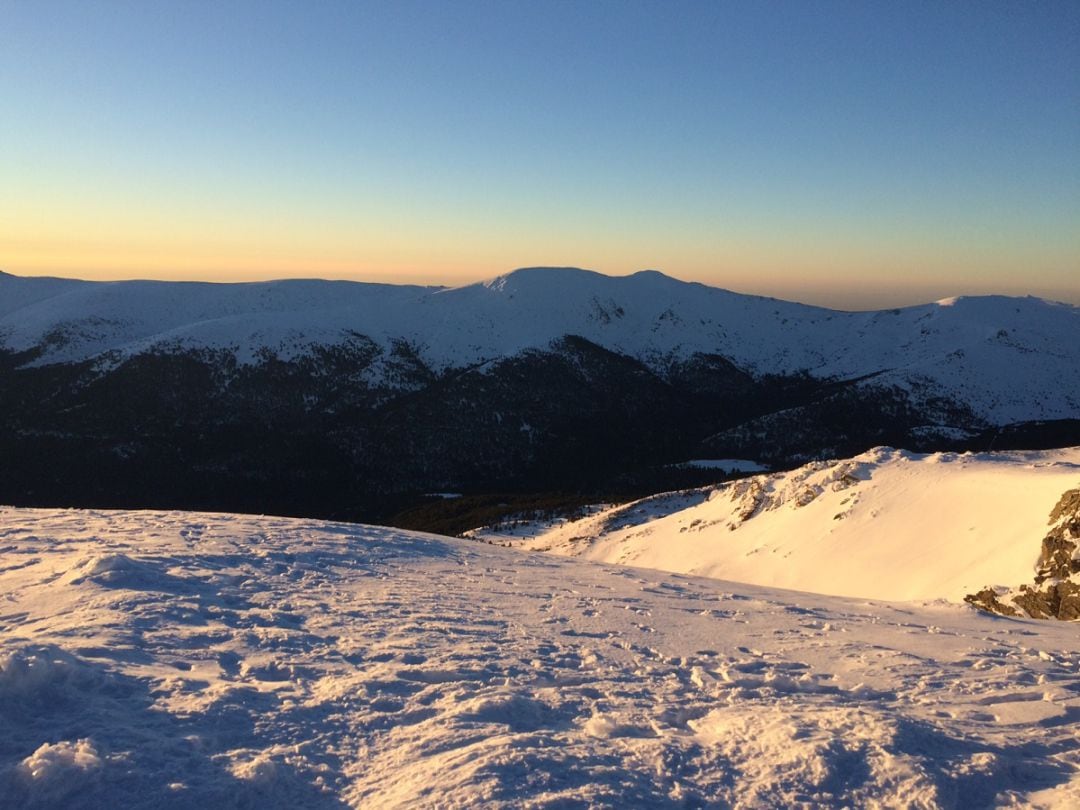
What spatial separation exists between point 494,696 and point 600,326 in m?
141

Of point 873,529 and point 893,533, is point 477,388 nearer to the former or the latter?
point 873,529

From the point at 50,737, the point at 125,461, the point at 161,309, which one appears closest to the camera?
the point at 50,737

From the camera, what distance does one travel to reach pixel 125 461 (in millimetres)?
81750

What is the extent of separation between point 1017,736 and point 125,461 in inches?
3772

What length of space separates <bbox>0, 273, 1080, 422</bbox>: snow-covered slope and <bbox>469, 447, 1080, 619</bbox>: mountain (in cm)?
8741

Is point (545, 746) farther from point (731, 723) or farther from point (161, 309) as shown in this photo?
point (161, 309)

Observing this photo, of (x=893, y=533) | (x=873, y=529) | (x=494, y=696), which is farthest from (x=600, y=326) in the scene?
(x=494, y=696)

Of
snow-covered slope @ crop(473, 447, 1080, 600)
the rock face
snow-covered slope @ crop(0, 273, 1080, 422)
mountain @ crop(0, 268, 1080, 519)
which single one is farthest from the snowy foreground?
snow-covered slope @ crop(0, 273, 1080, 422)

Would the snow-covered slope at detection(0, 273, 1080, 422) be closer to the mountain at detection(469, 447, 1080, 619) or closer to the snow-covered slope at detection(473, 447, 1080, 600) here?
the snow-covered slope at detection(473, 447, 1080, 600)

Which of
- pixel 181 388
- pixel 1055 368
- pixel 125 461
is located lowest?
pixel 125 461

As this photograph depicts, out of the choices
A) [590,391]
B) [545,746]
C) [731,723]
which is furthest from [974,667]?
[590,391]

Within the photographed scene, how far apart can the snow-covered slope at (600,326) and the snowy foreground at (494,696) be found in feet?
360

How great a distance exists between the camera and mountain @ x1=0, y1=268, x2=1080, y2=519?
83.2 metres

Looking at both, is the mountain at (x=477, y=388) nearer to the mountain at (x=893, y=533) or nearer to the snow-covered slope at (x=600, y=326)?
the snow-covered slope at (x=600, y=326)
